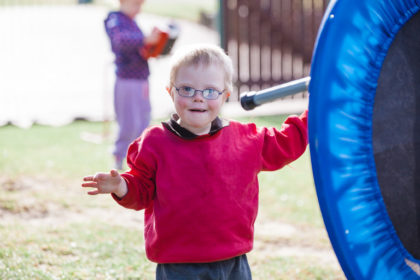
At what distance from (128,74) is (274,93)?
10.4 feet

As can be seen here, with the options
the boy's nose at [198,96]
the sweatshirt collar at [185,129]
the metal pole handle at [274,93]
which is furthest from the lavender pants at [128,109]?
the boy's nose at [198,96]

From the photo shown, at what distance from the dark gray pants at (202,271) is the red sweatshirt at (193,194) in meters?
0.05

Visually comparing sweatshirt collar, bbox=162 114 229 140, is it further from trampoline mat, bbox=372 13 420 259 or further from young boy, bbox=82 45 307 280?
trampoline mat, bbox=372 13 420 259

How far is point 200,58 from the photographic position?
7.01ft

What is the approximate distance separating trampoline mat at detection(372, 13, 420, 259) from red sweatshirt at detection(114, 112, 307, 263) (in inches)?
19.1

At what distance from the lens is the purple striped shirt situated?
16.9 ft

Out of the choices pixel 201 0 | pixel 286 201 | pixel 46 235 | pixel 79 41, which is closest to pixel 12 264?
pixel 46 235

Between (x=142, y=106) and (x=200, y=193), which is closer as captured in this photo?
(x=200, y=193)

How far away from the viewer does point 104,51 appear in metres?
18.5

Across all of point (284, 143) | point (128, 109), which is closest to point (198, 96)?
point (284, 143)

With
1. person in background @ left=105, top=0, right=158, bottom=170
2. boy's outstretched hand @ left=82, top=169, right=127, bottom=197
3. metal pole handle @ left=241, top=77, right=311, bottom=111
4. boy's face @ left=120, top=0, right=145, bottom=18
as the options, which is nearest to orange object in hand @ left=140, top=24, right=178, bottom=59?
person in background @ left=105, top=0, right=158, bottom=170

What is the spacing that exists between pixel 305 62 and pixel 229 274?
9180 mm

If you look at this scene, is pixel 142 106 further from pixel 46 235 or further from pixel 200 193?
pixel 200 193

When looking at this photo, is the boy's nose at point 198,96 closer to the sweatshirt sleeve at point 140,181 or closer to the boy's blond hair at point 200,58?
the boy's blond hair at point 200,58
